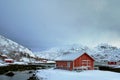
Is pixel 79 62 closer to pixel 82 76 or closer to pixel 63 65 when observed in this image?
pixel 63 65

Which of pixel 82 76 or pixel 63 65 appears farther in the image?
pixel 63 65

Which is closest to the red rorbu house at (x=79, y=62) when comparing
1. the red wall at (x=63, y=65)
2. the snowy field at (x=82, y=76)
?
the red wall at (x=63, y=65)

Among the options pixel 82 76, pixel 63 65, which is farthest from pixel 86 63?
pixel 82 76

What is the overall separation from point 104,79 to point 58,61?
100 ft

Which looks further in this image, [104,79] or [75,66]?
[75,66]

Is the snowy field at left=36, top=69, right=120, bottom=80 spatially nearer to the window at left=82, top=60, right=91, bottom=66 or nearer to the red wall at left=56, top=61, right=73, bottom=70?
the red wall at left=56, top=61, right=73, bottom=70

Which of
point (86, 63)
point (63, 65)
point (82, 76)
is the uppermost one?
point (86, 63)

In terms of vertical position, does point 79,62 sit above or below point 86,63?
above

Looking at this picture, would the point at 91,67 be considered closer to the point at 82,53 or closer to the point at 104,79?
the point at 82,53

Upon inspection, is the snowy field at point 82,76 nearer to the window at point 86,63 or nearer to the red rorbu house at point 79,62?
the red rorbu house at point 79,62

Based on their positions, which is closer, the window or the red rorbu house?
the red rorbu house

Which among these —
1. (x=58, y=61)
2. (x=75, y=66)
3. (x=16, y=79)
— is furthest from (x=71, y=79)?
(x=58, y=61)

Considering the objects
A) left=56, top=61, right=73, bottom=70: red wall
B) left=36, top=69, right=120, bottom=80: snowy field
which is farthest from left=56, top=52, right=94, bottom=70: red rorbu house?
left=36, top=69, right=120, bottom=80: snowy field

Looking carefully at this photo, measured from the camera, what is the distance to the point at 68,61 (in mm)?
52438
